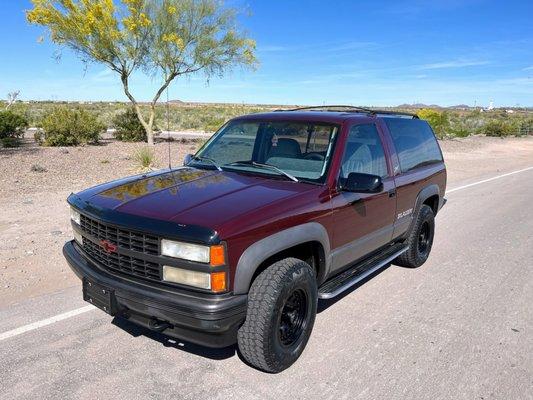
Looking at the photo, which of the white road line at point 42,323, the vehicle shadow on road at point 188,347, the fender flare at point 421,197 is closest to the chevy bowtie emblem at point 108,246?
the vehicle shadow on road at point 188,347

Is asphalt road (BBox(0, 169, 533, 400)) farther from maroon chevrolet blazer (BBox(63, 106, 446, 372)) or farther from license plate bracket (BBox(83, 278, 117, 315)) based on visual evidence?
license plate bracket (BBox(83, 278, 117, 315))

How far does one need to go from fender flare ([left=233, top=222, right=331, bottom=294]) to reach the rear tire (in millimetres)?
2342

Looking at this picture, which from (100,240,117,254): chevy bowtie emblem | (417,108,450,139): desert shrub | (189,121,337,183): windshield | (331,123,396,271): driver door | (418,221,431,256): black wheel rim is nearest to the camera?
(100,240,117,254): chevy bowtie emblem

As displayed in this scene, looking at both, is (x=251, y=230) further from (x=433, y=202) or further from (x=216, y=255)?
(x=433, y=202)

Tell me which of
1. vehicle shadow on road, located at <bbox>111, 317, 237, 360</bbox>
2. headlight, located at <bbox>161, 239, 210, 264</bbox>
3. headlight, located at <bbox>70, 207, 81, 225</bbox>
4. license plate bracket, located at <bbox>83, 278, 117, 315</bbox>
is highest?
headlight, located at <bbox>161, 239, 210, 264</bbox>

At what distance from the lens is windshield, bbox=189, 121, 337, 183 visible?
4.06 meters

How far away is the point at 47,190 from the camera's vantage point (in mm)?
9914

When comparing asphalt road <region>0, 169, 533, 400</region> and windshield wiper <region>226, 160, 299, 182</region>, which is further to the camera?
Result: windshield wiper <region>226, 160, 299, 182</region>

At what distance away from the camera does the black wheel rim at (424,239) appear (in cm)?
590

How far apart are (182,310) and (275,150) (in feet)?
6.51

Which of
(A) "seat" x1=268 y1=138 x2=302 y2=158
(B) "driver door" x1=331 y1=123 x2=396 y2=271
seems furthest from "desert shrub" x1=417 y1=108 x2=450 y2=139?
(A) "seat" x1=268 y1=138 x2=302 y2=158

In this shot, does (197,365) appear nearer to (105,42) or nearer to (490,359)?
(490,359)

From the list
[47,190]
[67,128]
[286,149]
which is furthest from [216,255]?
[67,128]

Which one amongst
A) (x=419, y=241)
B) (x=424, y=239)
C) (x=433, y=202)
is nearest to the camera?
(x=419, y=241)
